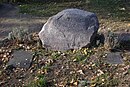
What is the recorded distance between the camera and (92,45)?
609cm

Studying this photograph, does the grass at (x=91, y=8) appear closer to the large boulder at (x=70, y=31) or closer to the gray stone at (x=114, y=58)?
the large boulder at (x=70, y=31)

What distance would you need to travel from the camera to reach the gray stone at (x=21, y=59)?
554 cm

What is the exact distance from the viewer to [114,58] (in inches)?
223

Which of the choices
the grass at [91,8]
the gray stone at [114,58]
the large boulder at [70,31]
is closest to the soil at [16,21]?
the grass at [91,8]

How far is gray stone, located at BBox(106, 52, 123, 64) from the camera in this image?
5.56 meters

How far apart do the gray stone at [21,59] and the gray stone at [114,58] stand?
1.29m

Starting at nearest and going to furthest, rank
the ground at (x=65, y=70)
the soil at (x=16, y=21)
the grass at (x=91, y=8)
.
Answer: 1. the ground at (x=65, y=70)
2. the soil at (x=16, y=21)
3. the grass at (x=91, y=8)

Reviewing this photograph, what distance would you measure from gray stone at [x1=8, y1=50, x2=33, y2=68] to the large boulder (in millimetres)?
413

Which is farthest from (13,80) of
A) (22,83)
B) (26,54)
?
(26,54)

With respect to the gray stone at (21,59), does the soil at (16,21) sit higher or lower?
higher

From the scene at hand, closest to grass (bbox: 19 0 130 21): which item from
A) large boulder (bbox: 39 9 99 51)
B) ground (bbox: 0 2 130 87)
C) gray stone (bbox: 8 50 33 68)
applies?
ground (bbox: 0 2 130 87)

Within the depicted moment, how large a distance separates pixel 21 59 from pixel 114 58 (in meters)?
1.53

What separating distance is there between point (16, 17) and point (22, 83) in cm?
310

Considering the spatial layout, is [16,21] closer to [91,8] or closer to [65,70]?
[91,8]
